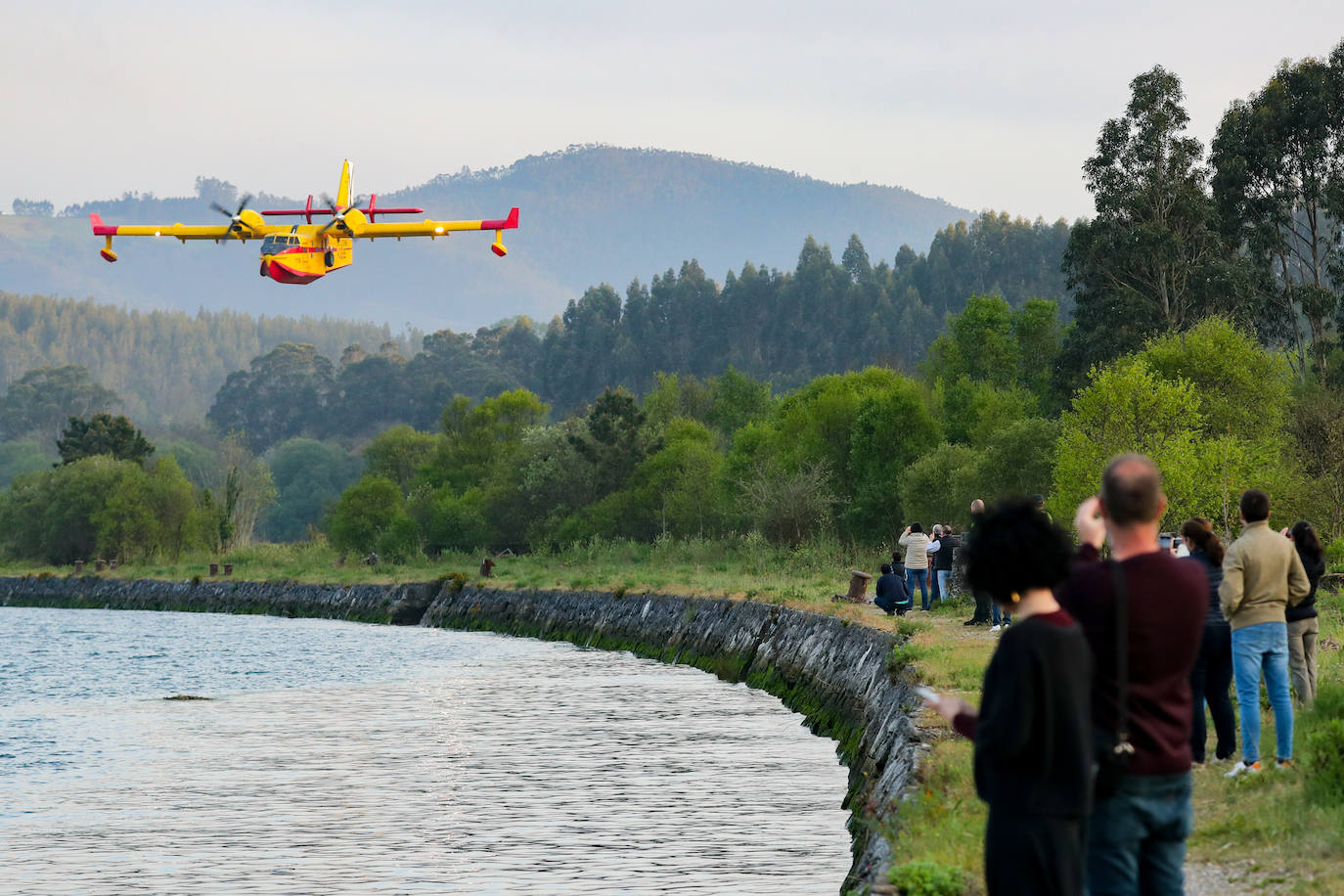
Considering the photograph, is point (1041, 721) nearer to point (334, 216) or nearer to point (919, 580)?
point (919, 580)

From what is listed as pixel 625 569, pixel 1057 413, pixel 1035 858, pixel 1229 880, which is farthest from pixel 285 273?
pixel 1035 858

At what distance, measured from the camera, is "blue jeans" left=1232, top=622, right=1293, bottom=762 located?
12.0 meters

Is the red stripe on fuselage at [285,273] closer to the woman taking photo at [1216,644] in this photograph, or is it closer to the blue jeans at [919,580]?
the blue jeans at [919,580]

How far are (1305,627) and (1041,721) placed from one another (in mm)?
8823

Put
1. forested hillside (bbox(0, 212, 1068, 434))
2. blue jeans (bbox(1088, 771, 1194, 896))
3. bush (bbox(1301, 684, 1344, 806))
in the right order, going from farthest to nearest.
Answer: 1. forested hillside (bbox(0, 212, 1068, 434))
2. bush (bbox(1301, 684, 1344, 806))
3. blue jeans (bbox(1088, 771, 1194, 896))

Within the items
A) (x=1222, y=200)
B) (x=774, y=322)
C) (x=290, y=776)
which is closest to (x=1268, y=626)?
(x=290, y=776)

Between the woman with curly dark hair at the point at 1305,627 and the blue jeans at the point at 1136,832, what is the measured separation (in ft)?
24.0

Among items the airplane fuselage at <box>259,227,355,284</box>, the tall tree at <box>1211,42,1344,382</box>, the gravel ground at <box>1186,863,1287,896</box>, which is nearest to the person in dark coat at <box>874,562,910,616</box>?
the gravel ground at <box>1186,863,1287,896</box>

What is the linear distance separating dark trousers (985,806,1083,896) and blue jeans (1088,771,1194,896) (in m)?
0.37

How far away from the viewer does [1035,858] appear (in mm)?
5801

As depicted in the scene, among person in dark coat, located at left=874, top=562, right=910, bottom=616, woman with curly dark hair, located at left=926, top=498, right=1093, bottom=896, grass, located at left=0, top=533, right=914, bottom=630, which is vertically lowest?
grass, located at left=0, top=533, right=914, bottom=630

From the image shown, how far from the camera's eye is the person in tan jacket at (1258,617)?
1202cm

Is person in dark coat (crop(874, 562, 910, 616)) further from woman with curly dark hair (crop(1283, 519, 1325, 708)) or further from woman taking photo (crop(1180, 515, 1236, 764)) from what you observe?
woman taking photo (crop(1180, 515, 1236, 764))

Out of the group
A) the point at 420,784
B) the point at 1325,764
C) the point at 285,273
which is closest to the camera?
the point at 1325,764
